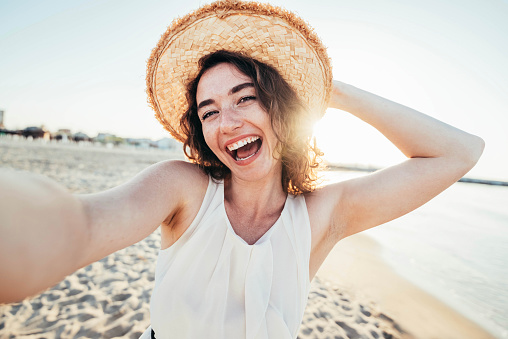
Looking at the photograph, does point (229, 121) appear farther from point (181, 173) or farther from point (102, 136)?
point (102, 136)

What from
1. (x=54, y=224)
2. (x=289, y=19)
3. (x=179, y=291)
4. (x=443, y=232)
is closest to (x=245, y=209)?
Result: (x=179, y=291)

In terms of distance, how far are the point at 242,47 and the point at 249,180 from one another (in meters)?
0.88

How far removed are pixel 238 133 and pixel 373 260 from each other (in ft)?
17.5

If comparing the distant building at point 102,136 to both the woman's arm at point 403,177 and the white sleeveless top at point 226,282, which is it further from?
the woman's arm at point 403,177

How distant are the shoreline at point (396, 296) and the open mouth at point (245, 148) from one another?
340 centimetres

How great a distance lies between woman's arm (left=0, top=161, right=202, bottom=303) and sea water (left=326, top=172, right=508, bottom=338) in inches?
59.8

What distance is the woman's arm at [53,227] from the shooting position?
65 centimetres

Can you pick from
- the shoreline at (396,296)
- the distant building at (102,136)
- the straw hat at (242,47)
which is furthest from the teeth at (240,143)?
the distant building at (102,136)

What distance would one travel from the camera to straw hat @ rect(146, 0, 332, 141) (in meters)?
1.52

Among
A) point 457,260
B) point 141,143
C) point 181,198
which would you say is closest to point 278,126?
point 181,198

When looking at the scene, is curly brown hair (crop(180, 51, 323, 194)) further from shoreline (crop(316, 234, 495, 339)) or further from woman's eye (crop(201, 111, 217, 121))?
shoreline (crop(316, 234, 495, 339))

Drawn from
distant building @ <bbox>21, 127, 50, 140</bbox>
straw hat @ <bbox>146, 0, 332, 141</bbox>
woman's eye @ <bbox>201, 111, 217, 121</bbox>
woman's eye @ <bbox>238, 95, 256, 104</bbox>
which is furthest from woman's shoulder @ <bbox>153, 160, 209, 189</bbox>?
distant building @ <bbox>21, 127, 50, 140</bbox>

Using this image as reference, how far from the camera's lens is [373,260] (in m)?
5.58

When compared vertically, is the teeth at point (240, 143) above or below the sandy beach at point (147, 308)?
above
